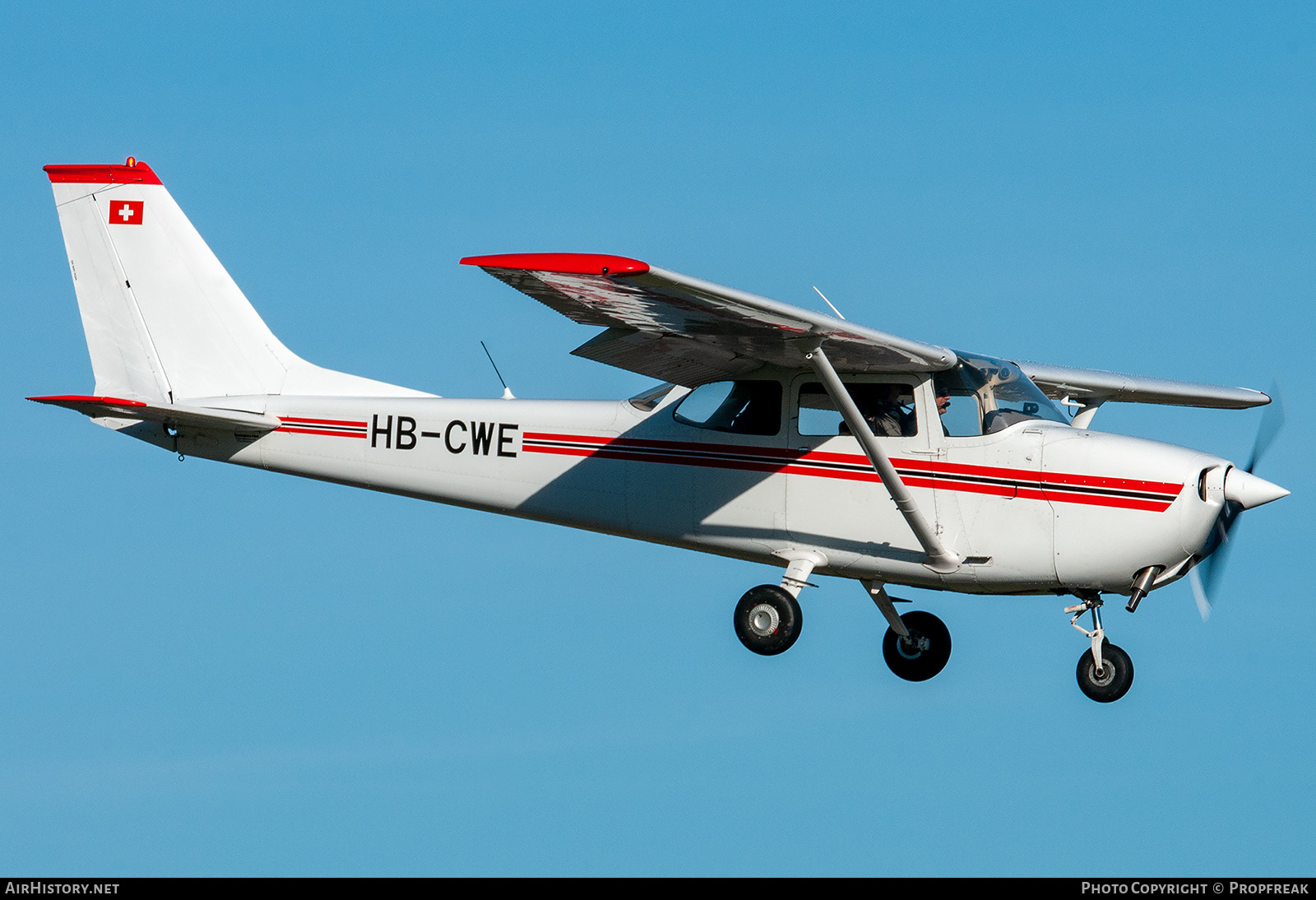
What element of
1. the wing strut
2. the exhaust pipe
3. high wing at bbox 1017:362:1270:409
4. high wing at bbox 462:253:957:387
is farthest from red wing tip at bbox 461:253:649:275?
high wing at bbox 1017:362:1270:409

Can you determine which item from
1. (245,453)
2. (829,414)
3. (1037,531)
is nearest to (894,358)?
(829,414)

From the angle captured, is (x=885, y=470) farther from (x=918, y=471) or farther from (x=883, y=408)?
(x=883, y=408)

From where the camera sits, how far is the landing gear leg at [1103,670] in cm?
1341

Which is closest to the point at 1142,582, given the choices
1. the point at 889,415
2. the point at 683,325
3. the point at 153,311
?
the point at 889,415

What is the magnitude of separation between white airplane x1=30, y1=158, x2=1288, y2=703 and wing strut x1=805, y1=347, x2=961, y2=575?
0.02m

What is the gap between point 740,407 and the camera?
14.4 m

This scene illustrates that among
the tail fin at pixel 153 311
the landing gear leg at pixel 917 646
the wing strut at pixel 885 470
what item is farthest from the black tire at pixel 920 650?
the tail fin at pixel 153 311

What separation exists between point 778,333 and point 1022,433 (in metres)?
2.24

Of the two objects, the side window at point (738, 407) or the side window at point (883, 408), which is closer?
the side window at point (883, 408)

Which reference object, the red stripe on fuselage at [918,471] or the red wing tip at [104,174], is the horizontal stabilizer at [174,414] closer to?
the red wing tip at [104,174]

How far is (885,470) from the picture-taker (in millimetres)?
A: 13359

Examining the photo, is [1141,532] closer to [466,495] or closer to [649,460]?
[649,460]

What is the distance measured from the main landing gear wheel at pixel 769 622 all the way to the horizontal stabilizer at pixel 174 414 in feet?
16.5

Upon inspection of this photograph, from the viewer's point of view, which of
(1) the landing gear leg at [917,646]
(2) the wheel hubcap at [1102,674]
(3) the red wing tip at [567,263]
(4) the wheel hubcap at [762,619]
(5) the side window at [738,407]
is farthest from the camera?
(1) the landing gear leg at [917,646]
